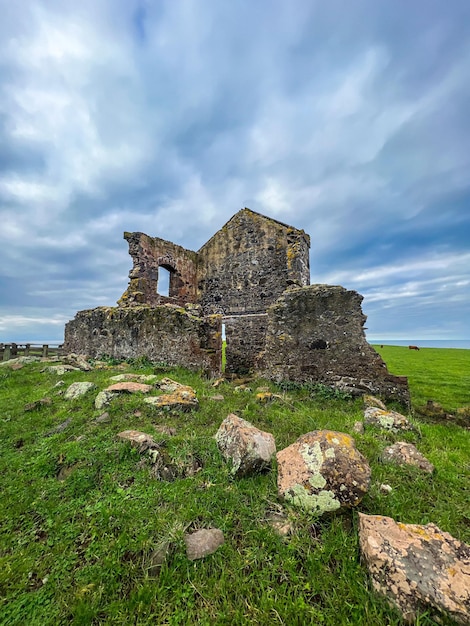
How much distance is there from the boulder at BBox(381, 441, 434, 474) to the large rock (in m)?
1.58

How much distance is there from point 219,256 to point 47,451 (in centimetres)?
1359

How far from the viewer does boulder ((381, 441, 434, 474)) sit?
376 cm

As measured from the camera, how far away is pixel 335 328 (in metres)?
8.73

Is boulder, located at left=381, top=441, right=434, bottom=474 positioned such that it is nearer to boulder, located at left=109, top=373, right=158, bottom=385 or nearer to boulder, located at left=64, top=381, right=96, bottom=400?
boulder, located at left=109, top=373, right=158, bottom=385

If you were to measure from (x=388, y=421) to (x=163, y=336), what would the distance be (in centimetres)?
756

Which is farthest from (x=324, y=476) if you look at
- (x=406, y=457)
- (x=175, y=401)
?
(x=175, y=401)

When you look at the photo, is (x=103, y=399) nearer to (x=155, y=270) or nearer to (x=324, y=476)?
(x=324, y=476)

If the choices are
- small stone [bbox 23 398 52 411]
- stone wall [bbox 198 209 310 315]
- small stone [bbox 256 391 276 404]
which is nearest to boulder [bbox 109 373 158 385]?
small stone [bbox 23 398 52 411]

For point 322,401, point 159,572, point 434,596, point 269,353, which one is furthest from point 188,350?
point 434,596

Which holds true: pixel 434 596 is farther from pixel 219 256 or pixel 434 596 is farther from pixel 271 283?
pixel 219 256

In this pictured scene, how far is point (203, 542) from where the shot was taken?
249 centimetres

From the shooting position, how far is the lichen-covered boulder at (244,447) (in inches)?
135

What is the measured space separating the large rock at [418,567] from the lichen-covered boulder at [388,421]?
3253mm

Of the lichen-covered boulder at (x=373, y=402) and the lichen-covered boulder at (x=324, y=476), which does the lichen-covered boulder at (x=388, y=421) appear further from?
the lichen-covered boulder at (x=324, y=476)
